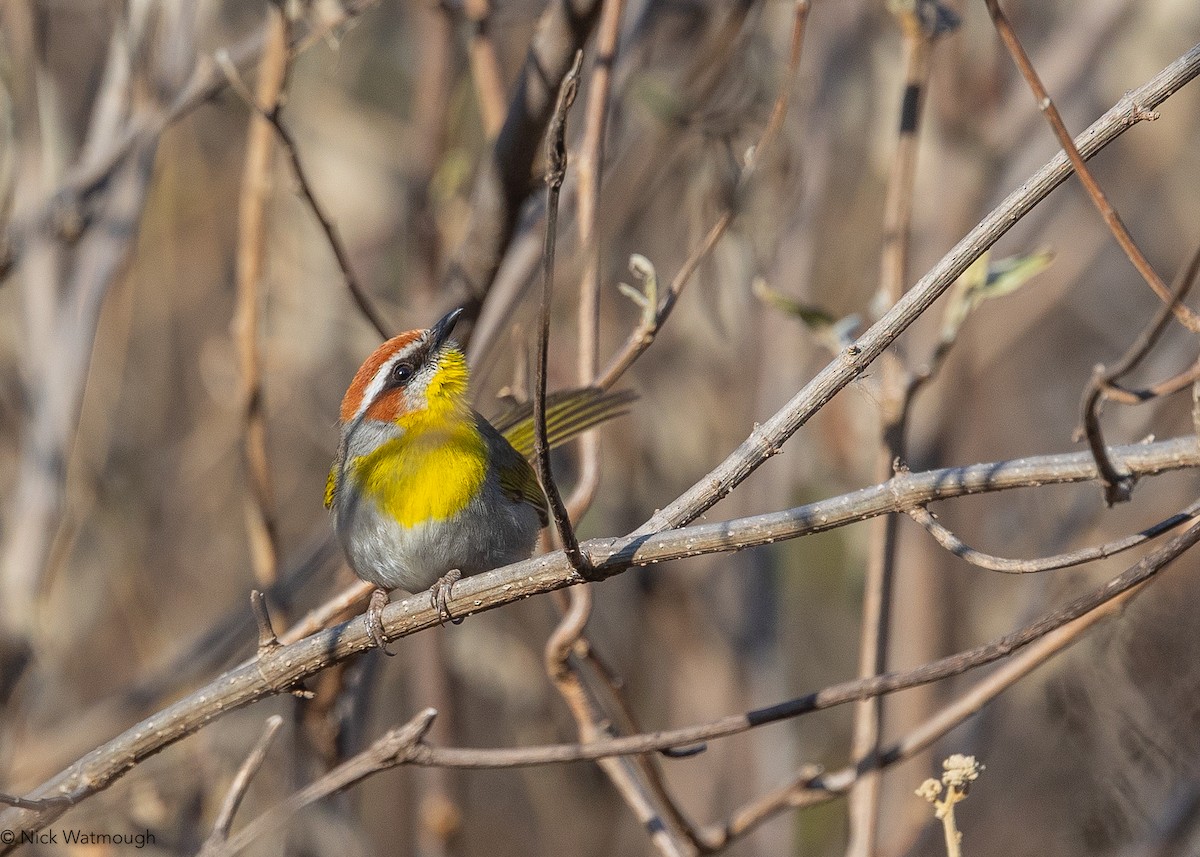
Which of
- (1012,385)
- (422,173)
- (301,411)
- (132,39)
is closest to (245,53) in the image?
(132,39)

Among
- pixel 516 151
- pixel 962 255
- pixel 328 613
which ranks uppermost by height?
pixel 516 151

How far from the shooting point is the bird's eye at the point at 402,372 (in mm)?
3461

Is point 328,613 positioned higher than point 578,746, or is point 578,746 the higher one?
point 328,613

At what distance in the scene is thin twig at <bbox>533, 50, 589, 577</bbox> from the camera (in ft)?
5.21

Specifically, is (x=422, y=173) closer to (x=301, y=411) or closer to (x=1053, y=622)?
(x=301, y=411)

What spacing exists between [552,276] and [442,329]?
169 centimetres

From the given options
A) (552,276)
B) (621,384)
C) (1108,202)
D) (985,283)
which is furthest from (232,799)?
(621,384)

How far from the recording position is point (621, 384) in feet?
19.0

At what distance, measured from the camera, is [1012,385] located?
22.4ft

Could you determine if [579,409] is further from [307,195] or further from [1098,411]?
[1098,411]

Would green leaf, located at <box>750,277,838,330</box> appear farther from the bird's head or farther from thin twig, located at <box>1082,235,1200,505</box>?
thin twig, located at <box>1082,235,1200,505</box>

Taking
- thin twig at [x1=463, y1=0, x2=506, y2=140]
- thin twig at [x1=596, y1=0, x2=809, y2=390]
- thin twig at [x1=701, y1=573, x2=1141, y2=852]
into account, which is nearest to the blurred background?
thin twig at [x1=463, y1=0, x2=506, y2=140]

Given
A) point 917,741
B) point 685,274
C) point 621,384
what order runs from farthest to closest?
point 621,384, point 917,741, point 685,274

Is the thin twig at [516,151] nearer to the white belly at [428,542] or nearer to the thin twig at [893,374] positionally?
the white belly at [428,542]
